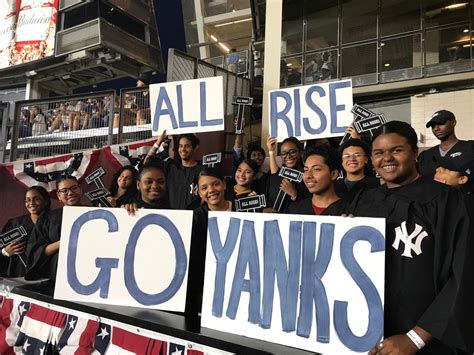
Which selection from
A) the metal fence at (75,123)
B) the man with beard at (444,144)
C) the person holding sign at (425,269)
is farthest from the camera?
the metal fence at (75,123)

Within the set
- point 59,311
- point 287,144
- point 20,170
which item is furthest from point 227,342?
point 20,170

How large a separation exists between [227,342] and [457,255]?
1.00 metres

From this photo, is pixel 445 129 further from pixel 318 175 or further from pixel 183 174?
pixel 183 174

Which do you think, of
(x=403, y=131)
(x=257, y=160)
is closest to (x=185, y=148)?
(x=257, y=160)

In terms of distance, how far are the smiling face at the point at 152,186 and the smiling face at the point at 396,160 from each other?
62.4 inches

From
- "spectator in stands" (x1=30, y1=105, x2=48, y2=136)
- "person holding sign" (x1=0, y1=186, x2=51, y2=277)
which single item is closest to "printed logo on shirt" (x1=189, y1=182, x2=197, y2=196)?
"person holding sign" (x1=0, y1=186, x2=51, y2=277)

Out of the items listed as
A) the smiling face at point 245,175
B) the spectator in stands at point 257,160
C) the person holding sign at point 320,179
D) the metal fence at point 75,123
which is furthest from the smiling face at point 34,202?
the metal fence at point 75,123

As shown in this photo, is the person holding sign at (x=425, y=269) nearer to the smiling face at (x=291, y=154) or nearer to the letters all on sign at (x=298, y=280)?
the letters all on sign at (x=298, y=280)

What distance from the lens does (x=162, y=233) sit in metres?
2.45

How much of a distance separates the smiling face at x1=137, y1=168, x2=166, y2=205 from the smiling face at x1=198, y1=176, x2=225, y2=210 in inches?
12.6

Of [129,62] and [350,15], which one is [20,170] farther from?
[129,62]

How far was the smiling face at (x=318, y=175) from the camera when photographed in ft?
8.87

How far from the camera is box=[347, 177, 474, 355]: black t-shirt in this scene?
1.69 m

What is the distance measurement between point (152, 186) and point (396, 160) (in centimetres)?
168
